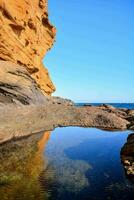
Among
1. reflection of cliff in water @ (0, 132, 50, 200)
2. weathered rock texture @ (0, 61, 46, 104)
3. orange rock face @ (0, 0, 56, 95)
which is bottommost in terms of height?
reflection of cliff in water @ (0, 132, 50, 200)

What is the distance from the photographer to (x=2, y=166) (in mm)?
13656

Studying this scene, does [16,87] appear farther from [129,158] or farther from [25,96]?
[129,158]

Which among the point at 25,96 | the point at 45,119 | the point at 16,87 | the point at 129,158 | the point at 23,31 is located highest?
the point at 23,31

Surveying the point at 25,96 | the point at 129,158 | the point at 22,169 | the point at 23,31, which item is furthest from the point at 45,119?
the point at 23,31

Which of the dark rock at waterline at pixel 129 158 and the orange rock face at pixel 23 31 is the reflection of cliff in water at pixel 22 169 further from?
the orange rock face at pixel 23 31

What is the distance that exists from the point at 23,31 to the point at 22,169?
1000 inches

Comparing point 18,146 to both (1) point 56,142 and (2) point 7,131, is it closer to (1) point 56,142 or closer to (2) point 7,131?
(2) point 7,131

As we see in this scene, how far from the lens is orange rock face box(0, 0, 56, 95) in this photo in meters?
30.3

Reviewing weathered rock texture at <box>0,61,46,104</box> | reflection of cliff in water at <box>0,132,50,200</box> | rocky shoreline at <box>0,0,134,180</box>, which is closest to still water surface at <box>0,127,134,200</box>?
reflection of cliff in water at <box>0,132,50,200</box>

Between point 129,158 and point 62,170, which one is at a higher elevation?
point 129,158

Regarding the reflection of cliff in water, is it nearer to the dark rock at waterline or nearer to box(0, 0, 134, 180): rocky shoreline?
box(0, 0, 134, 180): rocky shoreline

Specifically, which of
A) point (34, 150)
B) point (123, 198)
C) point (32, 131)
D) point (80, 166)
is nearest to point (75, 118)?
point (32, 131)

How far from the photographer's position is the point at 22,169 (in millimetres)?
13234

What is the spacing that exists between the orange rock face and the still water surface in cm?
1290
